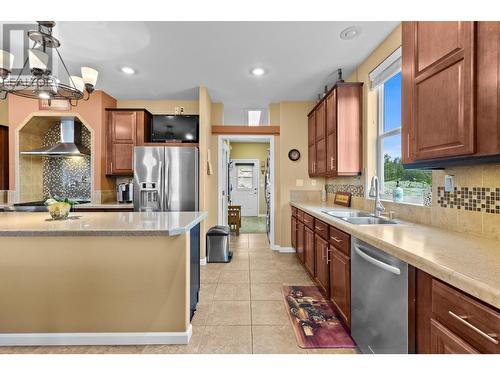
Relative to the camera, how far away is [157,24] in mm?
2266

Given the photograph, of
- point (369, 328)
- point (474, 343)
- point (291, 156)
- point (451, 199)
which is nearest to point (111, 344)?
point (369, 328)

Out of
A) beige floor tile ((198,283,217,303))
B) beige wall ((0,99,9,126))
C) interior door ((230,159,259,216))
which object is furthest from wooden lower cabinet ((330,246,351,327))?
interior door ((230,159,259,216))

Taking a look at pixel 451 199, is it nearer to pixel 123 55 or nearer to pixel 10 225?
pixel 10 225

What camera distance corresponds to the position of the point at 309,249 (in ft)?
10.1

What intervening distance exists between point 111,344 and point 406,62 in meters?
2.88

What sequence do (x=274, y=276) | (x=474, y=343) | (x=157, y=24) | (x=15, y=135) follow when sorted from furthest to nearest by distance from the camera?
(x=15, y=135)
(x=274, y=276)
(x=157, y=24)
(x=474, y=343)

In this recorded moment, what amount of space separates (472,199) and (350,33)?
1.83 m

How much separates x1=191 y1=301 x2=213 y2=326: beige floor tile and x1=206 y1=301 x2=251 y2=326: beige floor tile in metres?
0.04

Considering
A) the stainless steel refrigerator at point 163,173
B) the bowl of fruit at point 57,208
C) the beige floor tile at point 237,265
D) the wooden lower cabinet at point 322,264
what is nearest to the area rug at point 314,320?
the wooden lower cabinet at point 322,264

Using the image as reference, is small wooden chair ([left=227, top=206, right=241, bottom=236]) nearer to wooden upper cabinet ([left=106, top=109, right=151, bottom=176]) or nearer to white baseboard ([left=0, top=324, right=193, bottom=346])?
wooden upper cabinet ([left=106, top=109, right=151, bottom=176])

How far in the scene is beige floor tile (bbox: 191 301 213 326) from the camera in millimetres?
2162

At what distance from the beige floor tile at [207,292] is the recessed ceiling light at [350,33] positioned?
297cm

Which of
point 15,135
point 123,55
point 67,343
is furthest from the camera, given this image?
point 15,135

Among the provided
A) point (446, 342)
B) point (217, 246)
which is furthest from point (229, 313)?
point (446, 342)
